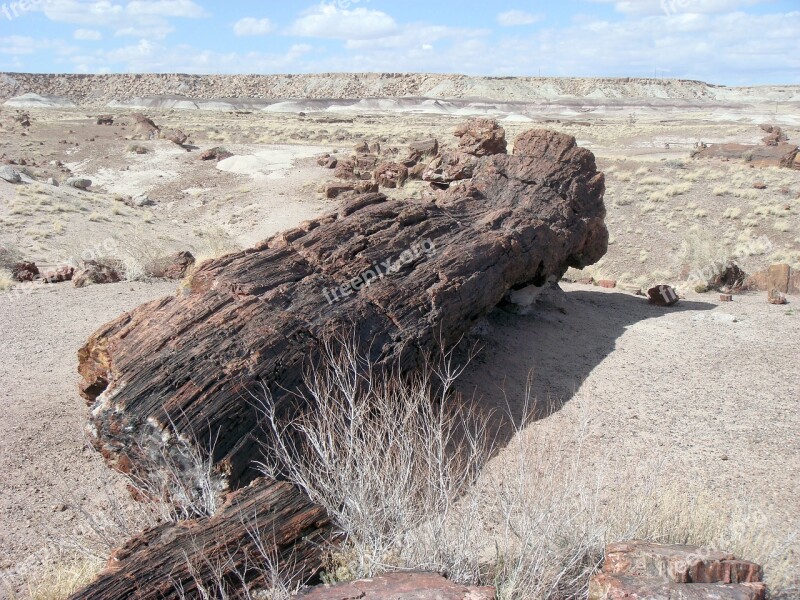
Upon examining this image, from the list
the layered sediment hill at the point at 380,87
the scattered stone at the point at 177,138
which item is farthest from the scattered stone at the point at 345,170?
the layered sediment hill at the point at 380,87

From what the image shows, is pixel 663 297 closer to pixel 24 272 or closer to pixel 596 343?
pixel 596 343

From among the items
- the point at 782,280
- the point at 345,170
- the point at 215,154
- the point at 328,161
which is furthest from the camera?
the point at 215,154

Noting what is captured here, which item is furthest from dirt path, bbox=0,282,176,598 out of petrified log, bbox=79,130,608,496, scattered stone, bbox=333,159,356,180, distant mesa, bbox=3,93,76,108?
distant mesa, bbox=3,93,76,108

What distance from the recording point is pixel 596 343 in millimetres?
9086

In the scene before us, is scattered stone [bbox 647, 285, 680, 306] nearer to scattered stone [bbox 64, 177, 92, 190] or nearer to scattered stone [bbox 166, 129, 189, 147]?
scattered stone [bbox 64, 177, 92, 190]

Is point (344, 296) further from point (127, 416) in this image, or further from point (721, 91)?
point (721, 91)

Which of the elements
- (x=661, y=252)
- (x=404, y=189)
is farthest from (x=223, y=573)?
(x=404, y=189)

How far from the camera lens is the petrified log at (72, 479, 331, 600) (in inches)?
147

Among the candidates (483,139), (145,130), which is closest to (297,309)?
(483,139)

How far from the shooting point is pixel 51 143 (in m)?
35.6

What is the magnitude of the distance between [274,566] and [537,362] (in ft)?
16.3

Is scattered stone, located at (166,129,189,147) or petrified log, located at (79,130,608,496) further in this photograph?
scattered stone, located at (166,129,189,147)

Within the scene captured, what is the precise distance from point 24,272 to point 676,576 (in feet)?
40.0

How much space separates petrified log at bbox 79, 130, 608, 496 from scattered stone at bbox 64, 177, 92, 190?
1983cm
